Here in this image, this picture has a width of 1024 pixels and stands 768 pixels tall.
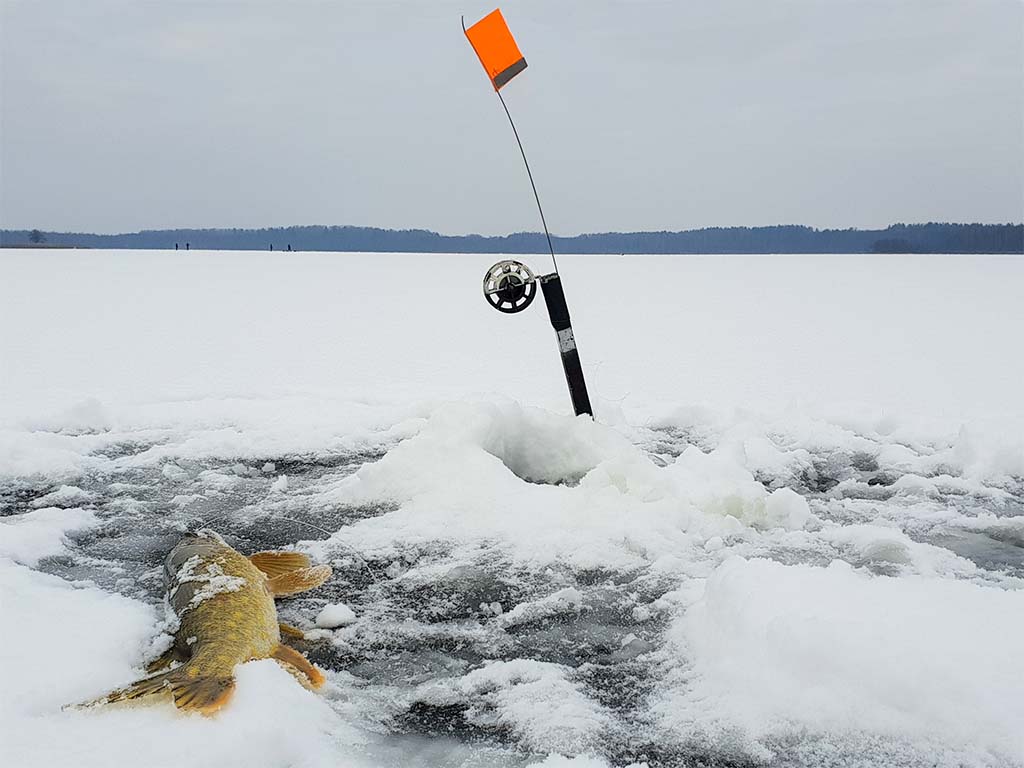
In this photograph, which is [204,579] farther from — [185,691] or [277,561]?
[185,691]

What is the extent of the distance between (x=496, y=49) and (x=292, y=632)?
141 inches

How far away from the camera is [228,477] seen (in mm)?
4977

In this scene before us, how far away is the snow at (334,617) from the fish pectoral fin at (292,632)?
9cm

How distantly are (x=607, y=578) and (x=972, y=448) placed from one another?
3044 millimetres

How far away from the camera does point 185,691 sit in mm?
2330

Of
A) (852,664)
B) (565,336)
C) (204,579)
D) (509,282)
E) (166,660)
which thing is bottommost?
(852,664)

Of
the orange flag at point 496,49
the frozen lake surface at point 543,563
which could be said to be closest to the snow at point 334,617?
the frozen lake surface at point 543,563

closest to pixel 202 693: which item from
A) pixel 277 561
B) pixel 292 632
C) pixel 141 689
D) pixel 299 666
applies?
pixel 141 689

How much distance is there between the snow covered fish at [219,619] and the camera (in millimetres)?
2359

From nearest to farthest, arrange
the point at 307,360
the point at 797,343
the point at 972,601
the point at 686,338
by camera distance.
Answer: the point at 972,601
the point at 307,360
the point at 797,343
the point at 686,338

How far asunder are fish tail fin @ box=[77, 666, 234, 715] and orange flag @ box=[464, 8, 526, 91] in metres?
3.76

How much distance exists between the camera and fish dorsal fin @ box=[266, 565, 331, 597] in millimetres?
3254

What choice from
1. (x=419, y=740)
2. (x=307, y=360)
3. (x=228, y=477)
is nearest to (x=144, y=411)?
(x=228, y=477)

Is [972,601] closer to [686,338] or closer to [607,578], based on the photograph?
[607,578]
